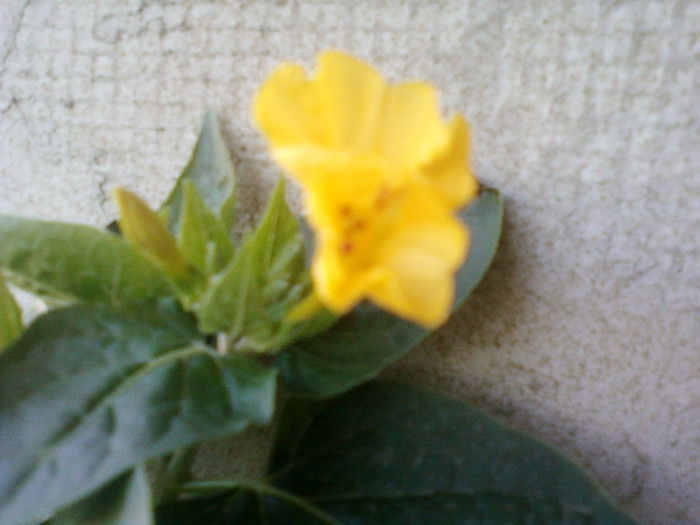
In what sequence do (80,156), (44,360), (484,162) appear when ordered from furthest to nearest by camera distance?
(80,156)
(484,162)
(44,360)

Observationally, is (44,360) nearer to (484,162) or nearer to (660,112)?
(484,162)

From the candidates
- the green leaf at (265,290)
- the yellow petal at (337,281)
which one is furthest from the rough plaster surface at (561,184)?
the yellow petal at (337,281)

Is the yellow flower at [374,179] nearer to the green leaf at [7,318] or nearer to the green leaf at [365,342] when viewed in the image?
the green leaf at [365,342]

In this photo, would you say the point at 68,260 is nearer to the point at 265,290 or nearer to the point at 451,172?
the point at 265,290

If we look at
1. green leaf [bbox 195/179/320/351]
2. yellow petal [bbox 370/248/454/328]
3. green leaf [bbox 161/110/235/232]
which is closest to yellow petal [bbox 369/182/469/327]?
yellow petal [bbox 370/248/454/328]

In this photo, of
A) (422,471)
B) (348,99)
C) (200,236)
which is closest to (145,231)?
(200,236)

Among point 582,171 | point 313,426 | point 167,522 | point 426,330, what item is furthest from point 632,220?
point 167,522
